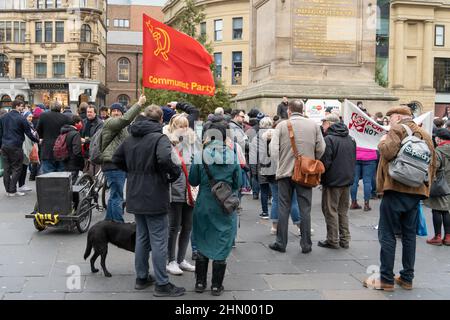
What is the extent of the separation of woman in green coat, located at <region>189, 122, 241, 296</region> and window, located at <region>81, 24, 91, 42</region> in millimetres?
67932

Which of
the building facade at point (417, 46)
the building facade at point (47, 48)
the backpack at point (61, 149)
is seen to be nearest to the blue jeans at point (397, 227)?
the backpack at point (61, 149)

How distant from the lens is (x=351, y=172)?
849cm

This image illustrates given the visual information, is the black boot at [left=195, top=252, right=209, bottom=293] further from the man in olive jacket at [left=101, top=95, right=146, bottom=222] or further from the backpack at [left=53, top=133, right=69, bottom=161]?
the backpack at [left=53, top=133, right=69, bottom=161]

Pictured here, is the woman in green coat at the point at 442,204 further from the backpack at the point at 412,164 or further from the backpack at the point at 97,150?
the backpack at the point at 97,150

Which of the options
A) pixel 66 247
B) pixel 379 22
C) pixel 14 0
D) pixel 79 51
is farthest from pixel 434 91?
pixel 66 247

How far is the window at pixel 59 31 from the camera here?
6988 centimetres

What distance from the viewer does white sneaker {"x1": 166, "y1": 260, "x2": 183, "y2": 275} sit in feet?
22.3

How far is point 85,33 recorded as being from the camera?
71.0 meters

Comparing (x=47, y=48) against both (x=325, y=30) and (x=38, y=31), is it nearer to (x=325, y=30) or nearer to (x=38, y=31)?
(x=38, y=31)

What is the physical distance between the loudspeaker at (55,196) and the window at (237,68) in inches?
2116

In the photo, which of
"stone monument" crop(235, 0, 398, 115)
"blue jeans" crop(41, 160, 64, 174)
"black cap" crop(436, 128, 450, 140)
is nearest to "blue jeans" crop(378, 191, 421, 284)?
"black cap" crop(436, 128, 450, 140)

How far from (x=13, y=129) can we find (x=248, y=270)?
728 centimetres

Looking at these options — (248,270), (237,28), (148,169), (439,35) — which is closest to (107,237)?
(148,169)

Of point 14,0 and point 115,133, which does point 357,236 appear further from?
point 14,0
